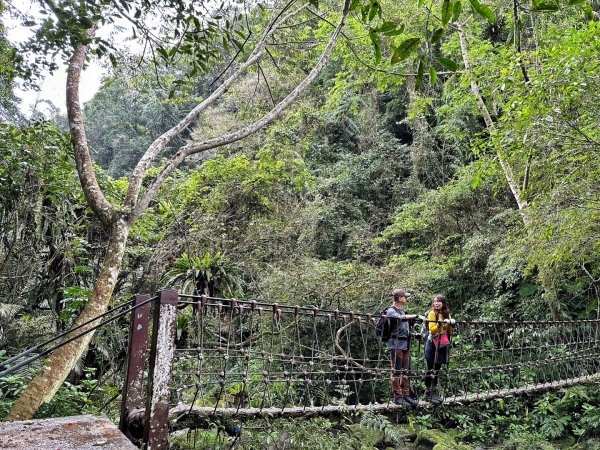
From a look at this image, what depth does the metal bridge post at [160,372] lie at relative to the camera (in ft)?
4.71

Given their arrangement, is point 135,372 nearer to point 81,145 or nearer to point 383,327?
point 81,145

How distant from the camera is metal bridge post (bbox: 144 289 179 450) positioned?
1.43 metres

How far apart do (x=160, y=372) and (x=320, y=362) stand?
142 centimetres

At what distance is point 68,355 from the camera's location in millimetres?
2178

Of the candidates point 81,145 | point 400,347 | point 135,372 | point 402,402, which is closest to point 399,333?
point 400,347

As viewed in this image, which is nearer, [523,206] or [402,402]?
[402,402]

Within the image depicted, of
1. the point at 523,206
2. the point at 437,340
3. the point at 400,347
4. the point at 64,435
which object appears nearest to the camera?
the point at 64,435

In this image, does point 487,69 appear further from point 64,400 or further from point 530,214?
point 64,400

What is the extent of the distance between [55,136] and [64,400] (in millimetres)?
1915

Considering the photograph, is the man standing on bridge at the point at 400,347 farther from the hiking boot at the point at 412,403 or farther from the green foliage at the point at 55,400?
the green foliage at the point at 55,400

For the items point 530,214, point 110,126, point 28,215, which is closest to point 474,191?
point 530,214

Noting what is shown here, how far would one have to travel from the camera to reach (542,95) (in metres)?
3.21

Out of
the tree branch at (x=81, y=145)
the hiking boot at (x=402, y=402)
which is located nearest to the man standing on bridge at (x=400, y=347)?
the hiking boot at (x=402, y=402)

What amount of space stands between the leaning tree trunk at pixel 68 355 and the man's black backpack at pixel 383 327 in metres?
1.66
